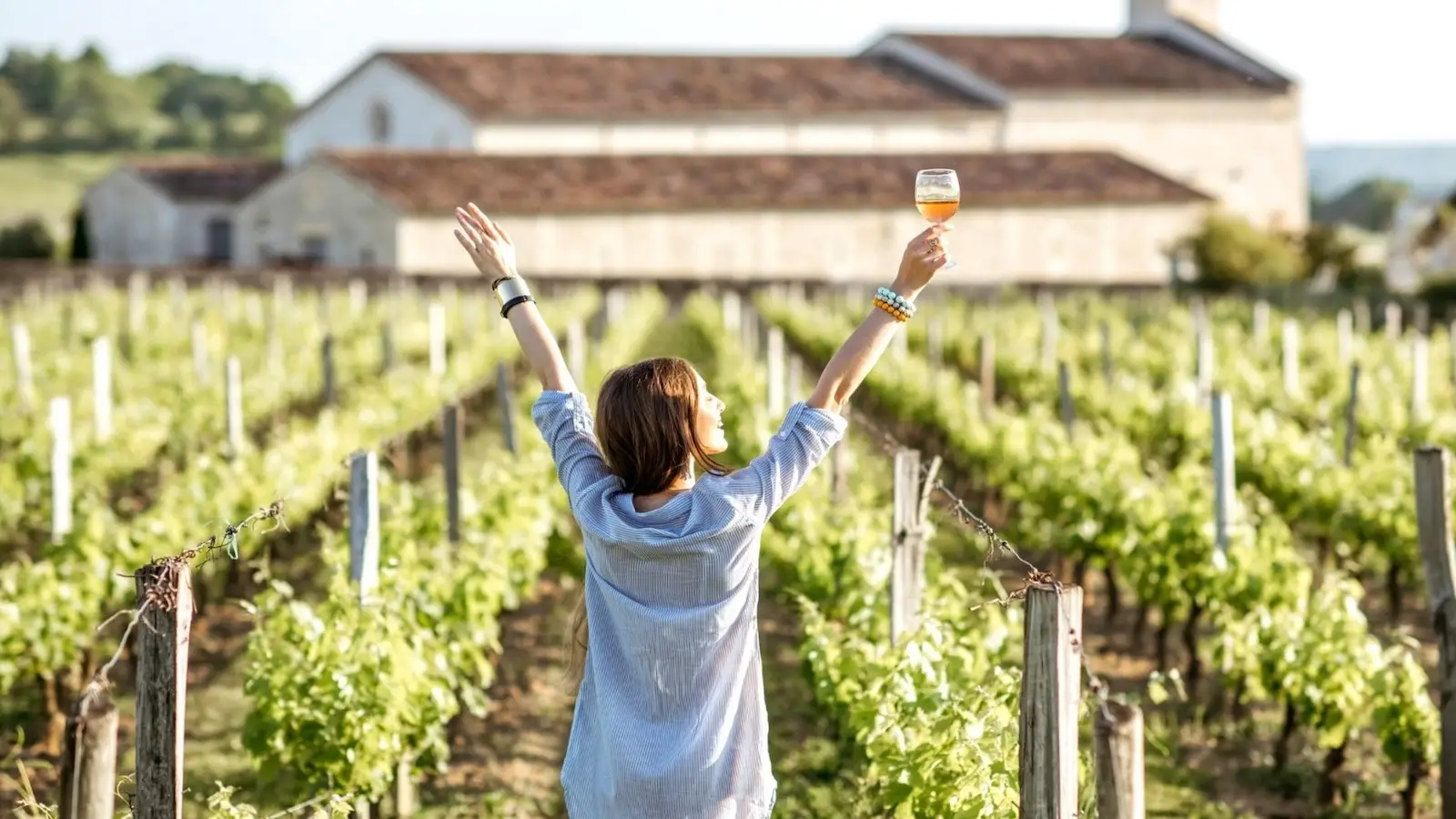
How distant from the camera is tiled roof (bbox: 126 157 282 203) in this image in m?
51.7

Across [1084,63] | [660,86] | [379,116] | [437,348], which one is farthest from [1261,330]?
[1084,63]

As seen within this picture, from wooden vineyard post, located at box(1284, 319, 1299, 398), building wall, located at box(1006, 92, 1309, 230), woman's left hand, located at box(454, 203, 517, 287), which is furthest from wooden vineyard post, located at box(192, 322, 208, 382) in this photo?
building wall, located at box(1006, 92, 1309, 230)

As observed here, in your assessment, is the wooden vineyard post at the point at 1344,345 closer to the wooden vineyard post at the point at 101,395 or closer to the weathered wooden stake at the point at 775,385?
the weathered wooden stake at the point at 775,385

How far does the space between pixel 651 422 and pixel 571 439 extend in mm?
294

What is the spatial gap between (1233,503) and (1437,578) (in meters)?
2.31

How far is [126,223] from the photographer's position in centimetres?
5278

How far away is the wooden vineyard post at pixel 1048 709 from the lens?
3.56 meters

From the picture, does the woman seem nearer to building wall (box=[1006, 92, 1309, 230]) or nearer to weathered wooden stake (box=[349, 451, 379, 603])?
weathered wooden stake (box=[349, 451, 379, 603])

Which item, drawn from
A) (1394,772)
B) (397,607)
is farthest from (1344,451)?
(397,607)

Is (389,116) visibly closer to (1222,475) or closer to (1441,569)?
(1222,475)

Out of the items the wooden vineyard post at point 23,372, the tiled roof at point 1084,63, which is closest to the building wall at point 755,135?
the tiled roof at point 1084,63

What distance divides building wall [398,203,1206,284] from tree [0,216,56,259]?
1864 cm

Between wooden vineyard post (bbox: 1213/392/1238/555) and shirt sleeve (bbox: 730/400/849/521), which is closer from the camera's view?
shirt sleeve (bbox: 730/400/849/521)

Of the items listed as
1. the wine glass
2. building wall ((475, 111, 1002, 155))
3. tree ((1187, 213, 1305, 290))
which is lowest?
the wine glass
